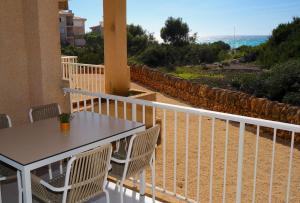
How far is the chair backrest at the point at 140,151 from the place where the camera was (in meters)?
2.75

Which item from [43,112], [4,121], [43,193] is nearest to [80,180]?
[43,193]

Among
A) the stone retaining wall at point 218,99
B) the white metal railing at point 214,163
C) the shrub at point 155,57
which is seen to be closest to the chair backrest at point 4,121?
the white metal railing at point 214,163

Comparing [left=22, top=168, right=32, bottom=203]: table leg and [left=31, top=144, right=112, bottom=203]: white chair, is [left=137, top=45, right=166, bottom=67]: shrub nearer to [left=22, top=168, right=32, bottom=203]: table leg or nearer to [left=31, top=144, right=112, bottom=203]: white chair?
[left=31, top=144, right=112, bottom=203]: white chair

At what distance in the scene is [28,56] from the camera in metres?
4.43

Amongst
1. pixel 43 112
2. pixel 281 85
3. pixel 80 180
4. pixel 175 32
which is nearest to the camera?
pixel 80 180

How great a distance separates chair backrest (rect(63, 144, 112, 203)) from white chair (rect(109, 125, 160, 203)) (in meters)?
0.26

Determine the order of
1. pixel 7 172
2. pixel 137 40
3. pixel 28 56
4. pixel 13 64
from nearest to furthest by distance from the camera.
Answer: pixel 7 172 < pixel 13 64 < pixel 28 56 < pixel 137 40

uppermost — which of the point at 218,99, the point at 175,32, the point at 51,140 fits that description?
the point at 175,32

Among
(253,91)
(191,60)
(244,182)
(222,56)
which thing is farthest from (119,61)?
(222,56)

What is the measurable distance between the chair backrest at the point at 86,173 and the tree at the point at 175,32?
21.3 metres

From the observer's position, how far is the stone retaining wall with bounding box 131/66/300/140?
303 inches

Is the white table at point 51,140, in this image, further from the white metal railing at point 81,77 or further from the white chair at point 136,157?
the white metal railing at point 81,77

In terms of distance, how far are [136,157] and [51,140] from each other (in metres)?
0.76

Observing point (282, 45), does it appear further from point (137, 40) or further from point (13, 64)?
point (13, 64)
